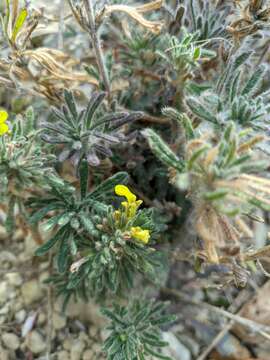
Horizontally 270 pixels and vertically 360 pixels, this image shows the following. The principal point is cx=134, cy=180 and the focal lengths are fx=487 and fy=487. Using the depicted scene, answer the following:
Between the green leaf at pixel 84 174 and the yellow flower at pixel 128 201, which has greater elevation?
the yellow flower at pixel 128 201

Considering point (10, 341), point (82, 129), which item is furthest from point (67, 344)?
point (82, 129)

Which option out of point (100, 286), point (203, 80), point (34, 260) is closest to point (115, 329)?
point (100, 286)

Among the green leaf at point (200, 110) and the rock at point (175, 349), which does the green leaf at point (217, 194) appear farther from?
the rock at point (175, 349)

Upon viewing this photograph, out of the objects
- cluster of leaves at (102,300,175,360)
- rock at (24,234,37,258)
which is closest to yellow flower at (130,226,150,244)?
cluster of leaves at (102,300,175,360)

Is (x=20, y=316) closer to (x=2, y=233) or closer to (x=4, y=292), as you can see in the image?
(x=4, y=292)

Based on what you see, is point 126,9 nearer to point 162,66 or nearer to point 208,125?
point 162,66

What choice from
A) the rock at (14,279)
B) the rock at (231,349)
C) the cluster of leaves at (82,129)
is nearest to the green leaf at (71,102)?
the cluster of leaves at (82,129)
